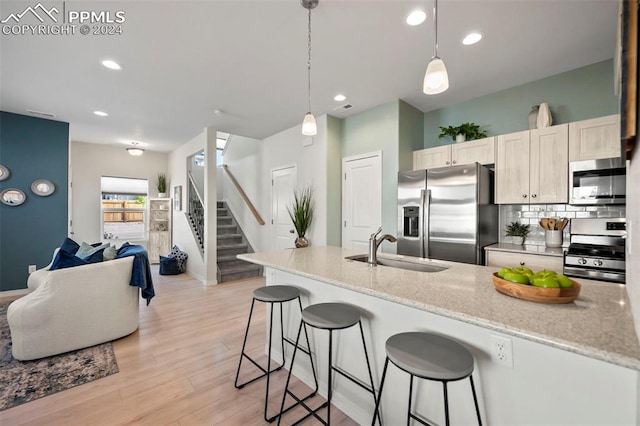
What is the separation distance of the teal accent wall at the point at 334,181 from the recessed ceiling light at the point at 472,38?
85.1 inches

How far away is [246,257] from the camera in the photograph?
7.58 ft

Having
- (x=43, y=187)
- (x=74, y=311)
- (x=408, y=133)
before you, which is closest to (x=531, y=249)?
(x=408, y=133)

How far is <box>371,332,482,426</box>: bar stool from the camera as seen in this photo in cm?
104

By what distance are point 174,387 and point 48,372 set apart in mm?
1125

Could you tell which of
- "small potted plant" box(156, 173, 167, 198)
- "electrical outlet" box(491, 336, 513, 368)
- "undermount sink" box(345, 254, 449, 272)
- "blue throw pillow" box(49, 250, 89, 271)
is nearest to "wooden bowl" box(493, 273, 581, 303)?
"electrical outlet" box(491, 336, 513, 368)

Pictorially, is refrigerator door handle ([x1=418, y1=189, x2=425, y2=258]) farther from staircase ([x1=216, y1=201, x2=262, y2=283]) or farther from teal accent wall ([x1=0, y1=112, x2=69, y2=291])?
teal accent wall ([x1=0, y1=112, x2=69, y2=291])

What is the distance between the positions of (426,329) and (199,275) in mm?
4792

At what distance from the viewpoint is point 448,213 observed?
3119 millimetres

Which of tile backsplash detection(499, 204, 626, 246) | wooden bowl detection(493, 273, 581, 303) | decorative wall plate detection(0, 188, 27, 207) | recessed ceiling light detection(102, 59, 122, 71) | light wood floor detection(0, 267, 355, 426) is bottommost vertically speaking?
light wood floor detection(0, 267, 355, 426)

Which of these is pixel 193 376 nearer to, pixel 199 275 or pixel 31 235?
pixel 199 275

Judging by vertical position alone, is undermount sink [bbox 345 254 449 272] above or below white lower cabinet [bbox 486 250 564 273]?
above

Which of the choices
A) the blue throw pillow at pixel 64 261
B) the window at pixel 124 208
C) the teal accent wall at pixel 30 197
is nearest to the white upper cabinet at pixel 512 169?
the blue throw pillow at pixel 64 261

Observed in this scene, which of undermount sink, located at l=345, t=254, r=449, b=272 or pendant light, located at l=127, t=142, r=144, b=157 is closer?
undermount sink, located at l=345, t=254, r=449, b=272

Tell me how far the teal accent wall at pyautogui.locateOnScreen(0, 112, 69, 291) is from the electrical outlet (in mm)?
6065
